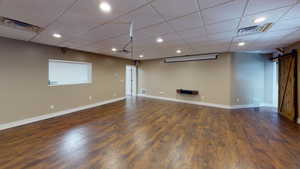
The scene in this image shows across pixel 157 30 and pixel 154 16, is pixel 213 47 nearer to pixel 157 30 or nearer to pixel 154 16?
pixel 157 30

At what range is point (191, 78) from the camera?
6297 mm

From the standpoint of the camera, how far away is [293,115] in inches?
150

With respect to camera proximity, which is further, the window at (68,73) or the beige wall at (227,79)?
the beige wall at (227,79)

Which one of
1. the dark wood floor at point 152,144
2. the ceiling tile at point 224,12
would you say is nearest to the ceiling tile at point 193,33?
the ceiling tile at point 224,12

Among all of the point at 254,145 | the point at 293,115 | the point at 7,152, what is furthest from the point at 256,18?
the point at 7,152

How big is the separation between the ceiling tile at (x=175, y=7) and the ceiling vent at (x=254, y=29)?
1693 millimetres

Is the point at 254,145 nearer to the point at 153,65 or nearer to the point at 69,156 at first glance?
the point at 69,156

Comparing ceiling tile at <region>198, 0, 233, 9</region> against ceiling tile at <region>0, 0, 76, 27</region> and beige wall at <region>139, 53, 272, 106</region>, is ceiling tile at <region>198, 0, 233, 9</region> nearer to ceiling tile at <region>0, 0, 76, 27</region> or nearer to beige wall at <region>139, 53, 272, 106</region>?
ceiling tile at <region>0, 0, 76, 27</region>

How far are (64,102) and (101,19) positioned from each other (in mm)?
3709

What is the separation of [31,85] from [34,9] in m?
2.81

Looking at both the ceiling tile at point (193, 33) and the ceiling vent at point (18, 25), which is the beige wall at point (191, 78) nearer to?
the ceiling tile at point (193, 33)

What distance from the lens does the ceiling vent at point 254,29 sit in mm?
2586

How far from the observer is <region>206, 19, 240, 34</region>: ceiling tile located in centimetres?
238

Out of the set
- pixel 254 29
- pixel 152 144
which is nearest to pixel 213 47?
pixel 254 29
